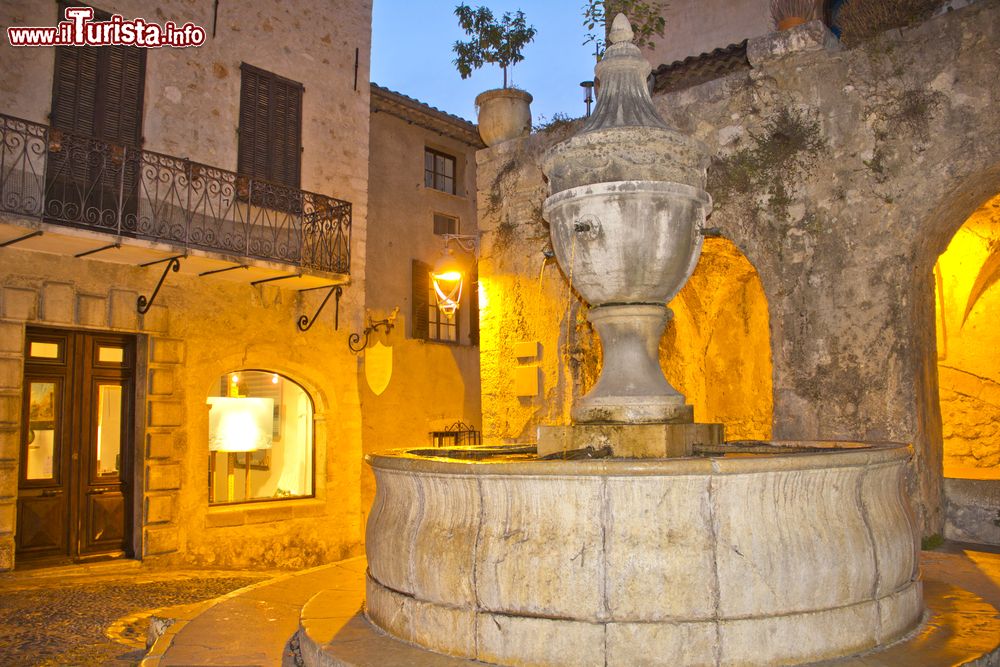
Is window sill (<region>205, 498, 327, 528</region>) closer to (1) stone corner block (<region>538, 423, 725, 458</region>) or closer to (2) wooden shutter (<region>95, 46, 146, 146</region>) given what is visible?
(2) wooden shutter (<region>95, 46, 146, 146</region>)

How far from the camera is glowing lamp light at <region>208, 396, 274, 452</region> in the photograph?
422 inches

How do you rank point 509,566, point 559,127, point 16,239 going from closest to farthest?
point 509,566, point 16,239, point 559,127

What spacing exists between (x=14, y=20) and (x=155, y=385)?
4.34 metres

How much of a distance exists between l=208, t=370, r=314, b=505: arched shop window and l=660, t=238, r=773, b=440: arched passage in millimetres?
5387

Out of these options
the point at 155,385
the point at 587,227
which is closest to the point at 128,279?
the point at 155,385

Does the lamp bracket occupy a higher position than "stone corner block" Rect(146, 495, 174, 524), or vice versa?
the lamp bracket

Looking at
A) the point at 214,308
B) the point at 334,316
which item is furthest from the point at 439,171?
the point at 214,308

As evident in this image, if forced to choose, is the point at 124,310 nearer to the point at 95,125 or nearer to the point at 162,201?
the point at 162,201

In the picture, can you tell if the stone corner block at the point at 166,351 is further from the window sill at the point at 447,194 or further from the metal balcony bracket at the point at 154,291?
the window sill at the point at 447,194

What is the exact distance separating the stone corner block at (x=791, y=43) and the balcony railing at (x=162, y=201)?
586cm

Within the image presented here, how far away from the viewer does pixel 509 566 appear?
128 inches

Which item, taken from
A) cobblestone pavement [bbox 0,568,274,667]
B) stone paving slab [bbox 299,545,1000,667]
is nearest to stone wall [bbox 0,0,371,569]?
cobblestone pavement [bbox 0,568,274,667]

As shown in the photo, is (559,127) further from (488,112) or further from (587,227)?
(587,227)

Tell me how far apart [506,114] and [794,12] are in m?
3.93
